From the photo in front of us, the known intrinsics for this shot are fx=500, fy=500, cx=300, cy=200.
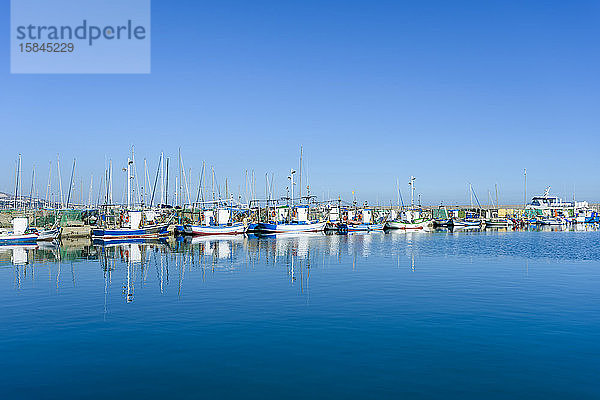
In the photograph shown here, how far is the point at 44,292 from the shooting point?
86.8ft

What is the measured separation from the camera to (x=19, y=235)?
67.6m

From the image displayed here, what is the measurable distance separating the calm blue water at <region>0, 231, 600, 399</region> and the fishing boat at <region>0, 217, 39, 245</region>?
→ 39.1 meters

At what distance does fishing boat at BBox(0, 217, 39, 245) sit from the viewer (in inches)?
2618

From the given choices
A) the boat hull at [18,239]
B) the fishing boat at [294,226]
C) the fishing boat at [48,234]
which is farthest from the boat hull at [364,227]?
the boat hull at [18,239]

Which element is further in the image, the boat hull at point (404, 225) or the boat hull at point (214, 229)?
the boat hull at point (404, 225)

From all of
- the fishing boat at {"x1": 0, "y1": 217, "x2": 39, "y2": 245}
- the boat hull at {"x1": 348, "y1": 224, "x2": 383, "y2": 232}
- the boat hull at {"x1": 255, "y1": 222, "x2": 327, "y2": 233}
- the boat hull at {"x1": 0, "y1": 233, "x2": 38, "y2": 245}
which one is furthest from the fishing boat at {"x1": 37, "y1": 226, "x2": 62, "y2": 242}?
the boat hull at {"x1": 348, "y1": 224, "x2": 383, "y2": 232}

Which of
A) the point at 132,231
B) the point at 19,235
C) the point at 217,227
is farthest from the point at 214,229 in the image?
the point at 19,235

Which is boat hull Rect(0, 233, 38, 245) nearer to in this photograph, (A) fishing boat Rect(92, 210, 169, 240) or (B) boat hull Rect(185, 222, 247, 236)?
(A) fishing boat Rect(92, 210, 169, 240)

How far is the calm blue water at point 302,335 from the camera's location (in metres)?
12.1

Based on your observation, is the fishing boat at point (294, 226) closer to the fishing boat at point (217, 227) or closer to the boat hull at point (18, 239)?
the fishing boat at point (217, 227)

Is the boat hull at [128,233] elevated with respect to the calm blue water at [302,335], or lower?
elevated

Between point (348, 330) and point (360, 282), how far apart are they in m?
12.1

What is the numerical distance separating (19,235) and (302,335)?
208ft

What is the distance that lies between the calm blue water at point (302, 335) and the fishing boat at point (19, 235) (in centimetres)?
3907
